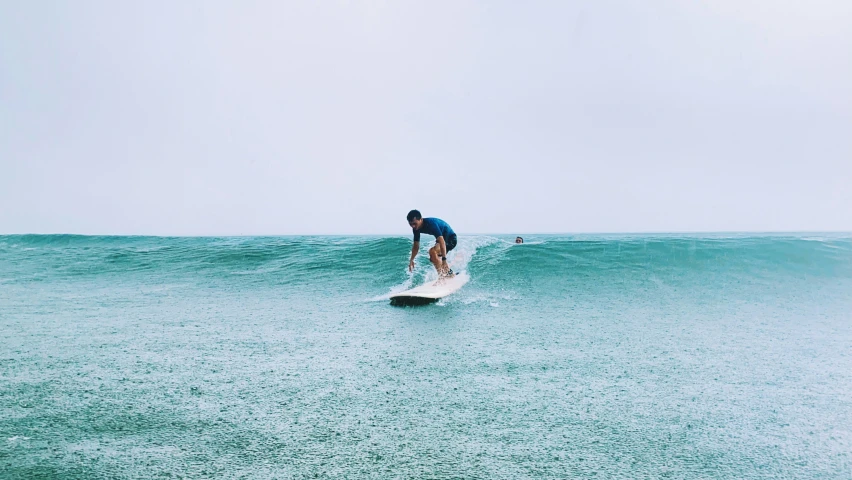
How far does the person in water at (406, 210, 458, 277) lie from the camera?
9633mm

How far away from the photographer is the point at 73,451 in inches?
121

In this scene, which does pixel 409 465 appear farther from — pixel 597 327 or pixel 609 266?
pixel 609 266

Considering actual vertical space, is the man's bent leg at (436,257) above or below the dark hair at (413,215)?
below

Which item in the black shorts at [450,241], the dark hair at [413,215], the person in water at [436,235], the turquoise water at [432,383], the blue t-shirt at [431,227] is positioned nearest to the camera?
the turquoise water at [432,383]

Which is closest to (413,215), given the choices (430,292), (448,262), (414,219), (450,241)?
(414,219)

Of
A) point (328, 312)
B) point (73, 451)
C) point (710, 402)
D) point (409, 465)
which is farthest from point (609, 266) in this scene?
point (73, 451)

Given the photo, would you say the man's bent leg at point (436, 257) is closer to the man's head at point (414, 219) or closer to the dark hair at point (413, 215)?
the man's head at point (414, 219)

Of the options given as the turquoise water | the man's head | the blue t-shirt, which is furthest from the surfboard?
the man's head

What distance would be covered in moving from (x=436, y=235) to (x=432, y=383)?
5.73 metres

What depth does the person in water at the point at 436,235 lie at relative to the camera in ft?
31.6

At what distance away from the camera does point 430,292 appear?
30.6 feet

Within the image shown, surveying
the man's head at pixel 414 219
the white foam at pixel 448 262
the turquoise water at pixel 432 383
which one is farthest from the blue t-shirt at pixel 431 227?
the turquoise water at pixel 432 383

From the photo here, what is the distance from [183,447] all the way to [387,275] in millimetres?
9050

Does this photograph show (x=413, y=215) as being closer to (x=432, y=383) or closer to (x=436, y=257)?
(x=436, y=257)
